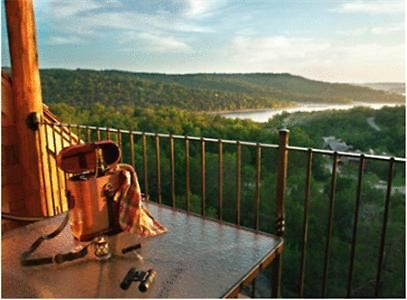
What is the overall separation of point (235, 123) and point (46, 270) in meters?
3.71

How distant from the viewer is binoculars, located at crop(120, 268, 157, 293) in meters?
0.92

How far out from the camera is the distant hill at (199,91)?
4434 mm

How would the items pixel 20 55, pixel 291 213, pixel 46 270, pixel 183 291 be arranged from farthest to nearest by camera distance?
pixel 291 213 → pixel 20 55 → pixel 46 270 → pixel 183 291

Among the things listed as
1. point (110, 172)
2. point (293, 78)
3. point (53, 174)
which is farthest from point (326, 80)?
point (110, 172)

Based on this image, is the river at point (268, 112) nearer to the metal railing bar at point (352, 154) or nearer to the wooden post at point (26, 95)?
the metal railing bar at point (352, 154)

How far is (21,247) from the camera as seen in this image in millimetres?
1202

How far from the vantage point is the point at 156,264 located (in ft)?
3.47

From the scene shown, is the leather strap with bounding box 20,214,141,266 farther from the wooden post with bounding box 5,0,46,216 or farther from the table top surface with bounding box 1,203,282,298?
the wooden post with bounding box 5,0,46,216

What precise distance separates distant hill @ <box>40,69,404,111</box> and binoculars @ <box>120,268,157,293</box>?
10.8ft

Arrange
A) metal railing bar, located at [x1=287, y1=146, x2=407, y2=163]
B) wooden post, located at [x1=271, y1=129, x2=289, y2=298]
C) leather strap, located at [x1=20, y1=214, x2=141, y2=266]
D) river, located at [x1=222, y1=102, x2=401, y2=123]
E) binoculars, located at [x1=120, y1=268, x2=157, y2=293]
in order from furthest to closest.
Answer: river, located at [x1=222, y1=102, x2=401, y2=123] → wooden post, located at [x1=271, y1=129, x2=289, y2=298] → metal railing bar, located at [x1=287, y1=146, x2=407, y2=163] → leather strap, located at [x1=20, y1=214, x2=141, y2=266] → binoculars, located at [x1=120, y1=268, x2=157, y2=293]

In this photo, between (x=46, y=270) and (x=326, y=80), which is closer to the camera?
(x=46, y=270)

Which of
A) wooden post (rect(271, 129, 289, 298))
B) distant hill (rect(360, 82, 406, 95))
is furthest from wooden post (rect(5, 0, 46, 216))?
distant hill (rect(360, 82, 406, 95))

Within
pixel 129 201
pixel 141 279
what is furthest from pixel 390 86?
pixel 141 279

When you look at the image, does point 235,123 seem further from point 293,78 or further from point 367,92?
point 367,92
